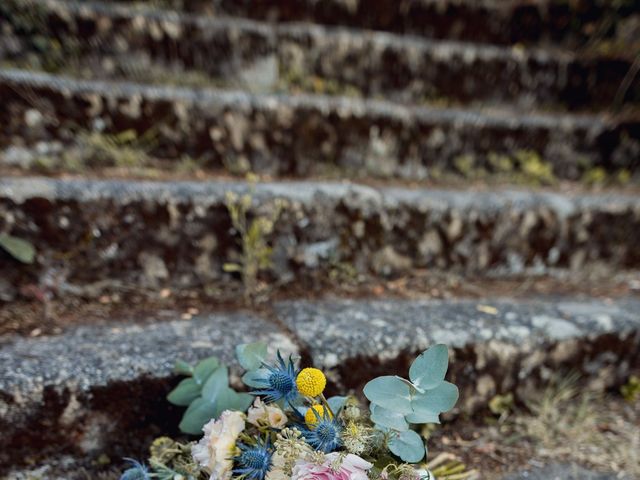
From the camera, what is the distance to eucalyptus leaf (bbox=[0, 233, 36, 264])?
132 cm

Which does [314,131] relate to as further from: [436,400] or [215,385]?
[436,400]

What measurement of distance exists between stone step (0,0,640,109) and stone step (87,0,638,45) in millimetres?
115

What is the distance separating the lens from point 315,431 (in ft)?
2.97

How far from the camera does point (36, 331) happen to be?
1.27 m

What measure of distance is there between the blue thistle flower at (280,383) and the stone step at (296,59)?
1.34 m

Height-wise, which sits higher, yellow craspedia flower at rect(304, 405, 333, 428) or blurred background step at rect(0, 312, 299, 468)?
yellow craspedia flower at rect(304, 405, 333, 428)

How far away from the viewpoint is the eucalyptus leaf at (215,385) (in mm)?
1073

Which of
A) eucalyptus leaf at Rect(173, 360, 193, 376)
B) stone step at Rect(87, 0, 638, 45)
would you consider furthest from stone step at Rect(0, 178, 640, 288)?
stone step at Rect(87, 0, 638, 45)

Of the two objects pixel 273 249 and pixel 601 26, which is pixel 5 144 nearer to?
pixel 273 249

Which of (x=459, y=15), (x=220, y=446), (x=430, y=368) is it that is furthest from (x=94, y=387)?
(x=459, y=15)

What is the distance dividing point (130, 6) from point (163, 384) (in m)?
1.47

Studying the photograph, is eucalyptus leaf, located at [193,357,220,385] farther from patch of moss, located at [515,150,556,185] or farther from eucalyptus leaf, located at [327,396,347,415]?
patch of moss, located at [515,150,556,185]

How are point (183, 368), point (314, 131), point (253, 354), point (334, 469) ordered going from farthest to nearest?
point (314, 131) → point (183, 368) → point (253, 354) → point (334, 469)

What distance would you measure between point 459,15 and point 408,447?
A: 222cm
